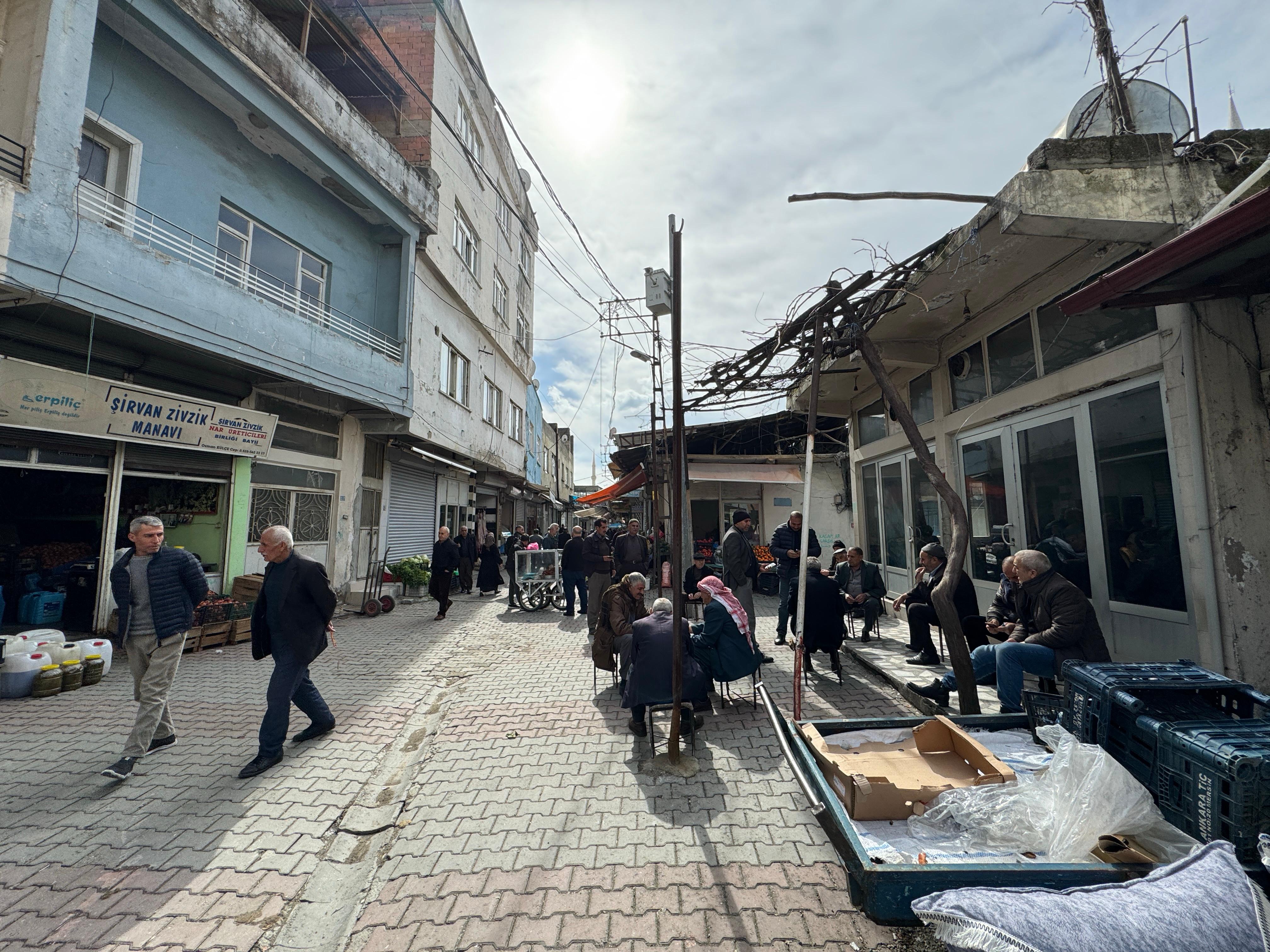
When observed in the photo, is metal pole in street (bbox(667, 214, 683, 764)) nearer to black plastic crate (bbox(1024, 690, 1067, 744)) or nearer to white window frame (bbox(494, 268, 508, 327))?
black plastic crate (bbox(1024, 690, 1067, 744))

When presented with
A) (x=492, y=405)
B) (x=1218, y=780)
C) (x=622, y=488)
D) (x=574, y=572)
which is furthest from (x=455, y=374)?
(x=1218, y=780)

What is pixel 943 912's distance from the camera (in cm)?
175

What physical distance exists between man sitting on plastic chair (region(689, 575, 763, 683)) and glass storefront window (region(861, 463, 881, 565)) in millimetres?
6310

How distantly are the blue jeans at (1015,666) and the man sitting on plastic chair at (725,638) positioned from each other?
157 centimetres

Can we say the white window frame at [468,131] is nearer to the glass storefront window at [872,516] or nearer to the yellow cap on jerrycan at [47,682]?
the glass storefront window at [872,516]

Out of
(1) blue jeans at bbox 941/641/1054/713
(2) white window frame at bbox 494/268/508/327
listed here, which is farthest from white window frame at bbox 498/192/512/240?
(1) blue jeans at bbox 941/641/1054/713

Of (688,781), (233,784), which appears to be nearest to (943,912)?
(688,781)

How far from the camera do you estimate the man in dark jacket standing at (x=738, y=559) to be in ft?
22.4

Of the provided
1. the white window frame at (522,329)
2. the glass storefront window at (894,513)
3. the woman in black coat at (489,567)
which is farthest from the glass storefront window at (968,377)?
the white window frame at (522,329)

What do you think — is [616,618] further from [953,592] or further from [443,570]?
[443,570]

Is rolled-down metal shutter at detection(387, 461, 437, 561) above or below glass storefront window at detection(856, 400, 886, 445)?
below

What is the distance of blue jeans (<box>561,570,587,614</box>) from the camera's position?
1031 cm

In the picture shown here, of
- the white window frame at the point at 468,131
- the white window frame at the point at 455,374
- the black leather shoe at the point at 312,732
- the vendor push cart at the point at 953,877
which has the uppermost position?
the white window frame at the point at 468,131

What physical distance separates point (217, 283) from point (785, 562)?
8.34 m
